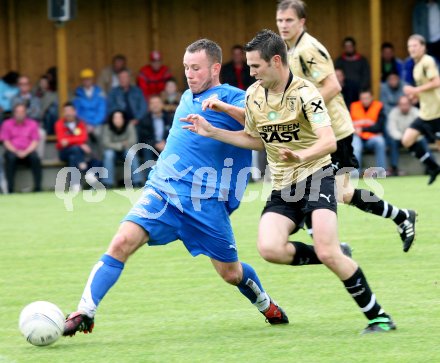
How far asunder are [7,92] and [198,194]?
12.1 m

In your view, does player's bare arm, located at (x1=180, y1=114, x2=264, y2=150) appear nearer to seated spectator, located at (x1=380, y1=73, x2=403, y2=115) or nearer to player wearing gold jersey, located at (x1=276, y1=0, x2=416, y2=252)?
player wearing gold jersey, located at (x1=276, y1=0, x2=416, y2=252)

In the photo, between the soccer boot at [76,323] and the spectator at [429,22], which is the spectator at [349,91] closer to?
the spectator at [429,22]

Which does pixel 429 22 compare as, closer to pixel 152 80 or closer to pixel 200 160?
pixel 152 80

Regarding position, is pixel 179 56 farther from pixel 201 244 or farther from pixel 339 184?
pixel 201 244

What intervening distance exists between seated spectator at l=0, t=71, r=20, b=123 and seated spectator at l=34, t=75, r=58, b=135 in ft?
1.45

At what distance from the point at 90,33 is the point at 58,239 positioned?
9.88 meters

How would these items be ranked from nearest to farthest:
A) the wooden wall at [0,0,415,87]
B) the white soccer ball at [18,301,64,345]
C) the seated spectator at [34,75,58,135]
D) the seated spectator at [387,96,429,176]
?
the white soccer ball at [18,301,64,345] < the seated spectator at [387,96,429,176] < the seated spectator at [34,75,58,135] < the wooden wall at [0,0,415,87]

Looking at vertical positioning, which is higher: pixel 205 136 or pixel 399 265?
pixel 205 136

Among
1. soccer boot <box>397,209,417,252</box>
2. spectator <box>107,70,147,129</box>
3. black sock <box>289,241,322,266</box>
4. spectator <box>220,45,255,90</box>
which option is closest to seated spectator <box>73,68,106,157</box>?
spectator <box>107,70,147,129</box>

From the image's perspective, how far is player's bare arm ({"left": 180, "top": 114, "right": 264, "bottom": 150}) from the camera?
20.4ft

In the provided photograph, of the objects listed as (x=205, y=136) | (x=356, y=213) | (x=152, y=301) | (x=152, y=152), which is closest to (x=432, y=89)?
(x=356, y=213)

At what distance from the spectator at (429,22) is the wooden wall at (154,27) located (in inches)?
29.7

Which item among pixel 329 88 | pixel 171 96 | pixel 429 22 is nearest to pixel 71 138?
pixel 171 96

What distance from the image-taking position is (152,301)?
762 centimetres
